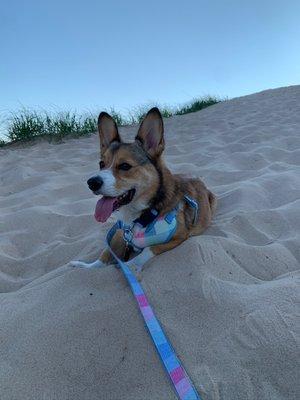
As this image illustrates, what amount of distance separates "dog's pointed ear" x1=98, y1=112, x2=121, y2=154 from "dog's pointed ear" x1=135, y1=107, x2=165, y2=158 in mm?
245

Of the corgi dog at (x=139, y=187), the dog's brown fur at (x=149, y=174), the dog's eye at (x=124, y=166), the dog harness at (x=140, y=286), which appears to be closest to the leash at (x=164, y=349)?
the dog harness at (x=140, y=286)

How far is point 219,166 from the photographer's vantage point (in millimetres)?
5516

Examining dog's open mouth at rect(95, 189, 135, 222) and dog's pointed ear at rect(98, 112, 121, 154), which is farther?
dog's pointed ear at rect(98, 112, 121, 154)

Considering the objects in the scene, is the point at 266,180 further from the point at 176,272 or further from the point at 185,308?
→ the point at 185,308

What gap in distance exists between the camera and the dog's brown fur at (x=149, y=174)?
2.91m

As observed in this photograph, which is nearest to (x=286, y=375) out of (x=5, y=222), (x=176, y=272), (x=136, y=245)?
(x=176, y=272)

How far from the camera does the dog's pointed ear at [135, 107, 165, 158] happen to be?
120 inches

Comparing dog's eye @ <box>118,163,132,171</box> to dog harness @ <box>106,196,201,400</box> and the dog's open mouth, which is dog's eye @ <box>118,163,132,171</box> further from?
dog harness @ <box>106,196,201,400</box>

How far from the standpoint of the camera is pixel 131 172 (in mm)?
2908

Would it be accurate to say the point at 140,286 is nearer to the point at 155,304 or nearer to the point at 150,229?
the point at 155,304

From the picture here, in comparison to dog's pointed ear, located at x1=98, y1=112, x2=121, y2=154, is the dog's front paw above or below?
below

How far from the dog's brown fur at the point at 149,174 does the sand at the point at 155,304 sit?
0.46 ft

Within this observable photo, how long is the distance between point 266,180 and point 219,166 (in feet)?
3.45

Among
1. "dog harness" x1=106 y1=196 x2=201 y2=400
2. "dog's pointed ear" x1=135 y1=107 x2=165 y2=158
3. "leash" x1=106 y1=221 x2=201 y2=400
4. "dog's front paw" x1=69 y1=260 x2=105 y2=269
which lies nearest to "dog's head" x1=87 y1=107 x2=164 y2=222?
"dog's pointed ear" x1=135 y1=107 x2=165 y2=158
